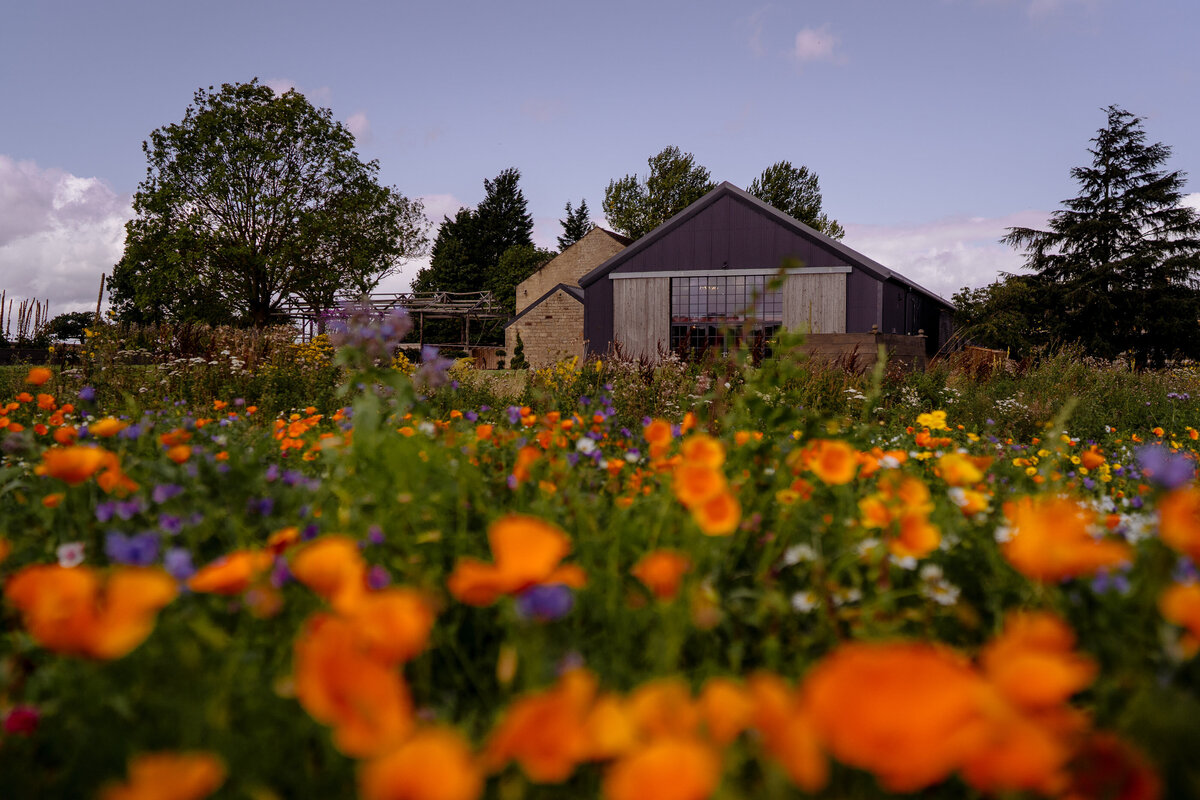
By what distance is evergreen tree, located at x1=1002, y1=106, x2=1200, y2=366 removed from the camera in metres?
26.4

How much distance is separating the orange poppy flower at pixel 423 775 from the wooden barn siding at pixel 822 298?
14775 millimetres

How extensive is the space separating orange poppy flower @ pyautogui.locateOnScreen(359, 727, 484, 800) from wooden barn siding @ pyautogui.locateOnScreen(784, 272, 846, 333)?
582 inches

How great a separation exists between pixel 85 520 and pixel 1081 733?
195cm

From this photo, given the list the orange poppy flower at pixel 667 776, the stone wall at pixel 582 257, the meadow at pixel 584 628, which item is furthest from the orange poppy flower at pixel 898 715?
the stone wall at pixel 582 257

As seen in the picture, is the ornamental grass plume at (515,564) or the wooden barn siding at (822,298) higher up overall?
the wooden barn siding at (822,298)

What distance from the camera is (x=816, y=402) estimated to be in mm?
6027

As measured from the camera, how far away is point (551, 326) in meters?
25.0

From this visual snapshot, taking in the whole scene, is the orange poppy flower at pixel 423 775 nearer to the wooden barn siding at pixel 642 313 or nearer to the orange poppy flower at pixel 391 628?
the orange poppy flower at pixel 391 628

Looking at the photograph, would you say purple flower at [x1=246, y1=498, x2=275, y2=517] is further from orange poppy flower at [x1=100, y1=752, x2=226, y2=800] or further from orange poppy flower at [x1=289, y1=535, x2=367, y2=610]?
orange poppy flower at [x1=100, y1=752, x2=226, y2=800]

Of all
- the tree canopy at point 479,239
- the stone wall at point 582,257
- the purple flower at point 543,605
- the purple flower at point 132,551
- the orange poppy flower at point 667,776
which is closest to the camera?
the orange poppy flower at point 667,776

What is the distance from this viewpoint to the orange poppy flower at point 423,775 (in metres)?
0.53

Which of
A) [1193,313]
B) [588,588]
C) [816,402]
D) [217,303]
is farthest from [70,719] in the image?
[1193,313]

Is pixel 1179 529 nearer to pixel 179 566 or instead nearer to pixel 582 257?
pixel 179 566

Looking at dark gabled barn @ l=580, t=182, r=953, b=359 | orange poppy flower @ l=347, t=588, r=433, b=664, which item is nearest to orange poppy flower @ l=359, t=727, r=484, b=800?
orange poppy flower @ l=347, t=588, r=433, b=664
